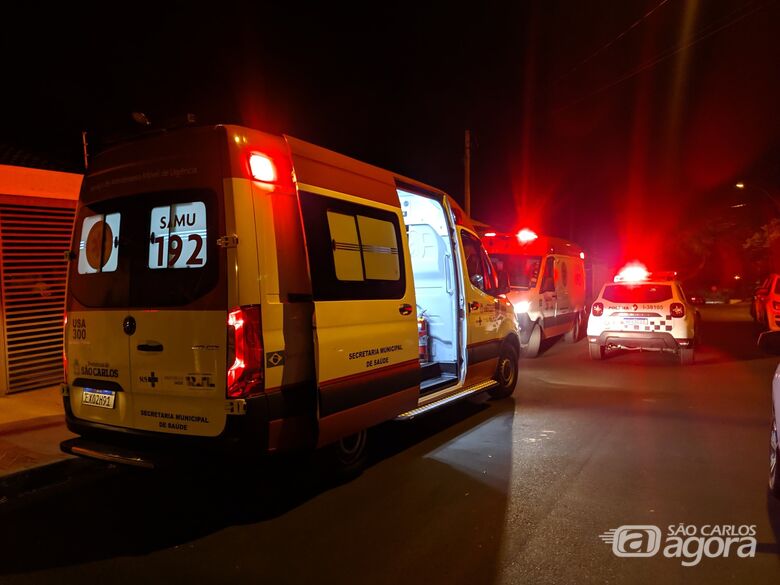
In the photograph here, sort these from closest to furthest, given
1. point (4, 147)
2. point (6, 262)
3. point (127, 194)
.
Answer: point (127, 194) < point (6, 262) < point (4, 147)

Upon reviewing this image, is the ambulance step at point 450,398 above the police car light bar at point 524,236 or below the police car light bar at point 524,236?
below

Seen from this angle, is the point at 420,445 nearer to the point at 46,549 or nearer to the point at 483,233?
the point at 46,549

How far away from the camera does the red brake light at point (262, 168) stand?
153 inches

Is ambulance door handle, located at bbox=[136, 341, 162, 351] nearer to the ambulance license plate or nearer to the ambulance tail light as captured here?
the ambulance license plate

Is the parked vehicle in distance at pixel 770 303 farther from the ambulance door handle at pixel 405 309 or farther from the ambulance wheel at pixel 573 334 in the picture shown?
the ambulance door handle at pixel 405 309

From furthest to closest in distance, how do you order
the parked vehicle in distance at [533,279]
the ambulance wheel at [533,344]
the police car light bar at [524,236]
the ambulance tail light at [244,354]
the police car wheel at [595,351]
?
1. the police car light bar at [524,236]
2. the ambulance wheel at [533,344]
3. the parked vehicle in distance at [533,279]
4. the police car wheel at [595,351]
5. the ambulance tail light at [244,354]

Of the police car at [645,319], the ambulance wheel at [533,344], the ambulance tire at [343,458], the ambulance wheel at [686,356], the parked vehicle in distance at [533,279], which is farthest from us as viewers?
the ambulance wheel at [533,344]

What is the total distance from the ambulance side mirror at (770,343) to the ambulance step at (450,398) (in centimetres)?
282

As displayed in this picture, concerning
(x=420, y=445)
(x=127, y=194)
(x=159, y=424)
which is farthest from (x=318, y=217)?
(x=420, y=445)

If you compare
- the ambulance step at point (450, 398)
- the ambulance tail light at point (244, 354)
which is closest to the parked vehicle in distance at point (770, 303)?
the ambulance step at point (450, 398)

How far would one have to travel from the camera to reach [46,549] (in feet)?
12.5

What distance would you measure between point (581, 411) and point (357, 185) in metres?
4.22

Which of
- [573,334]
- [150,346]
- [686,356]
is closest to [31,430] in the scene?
[150,346]

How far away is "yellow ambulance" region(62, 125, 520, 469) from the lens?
3758mm
